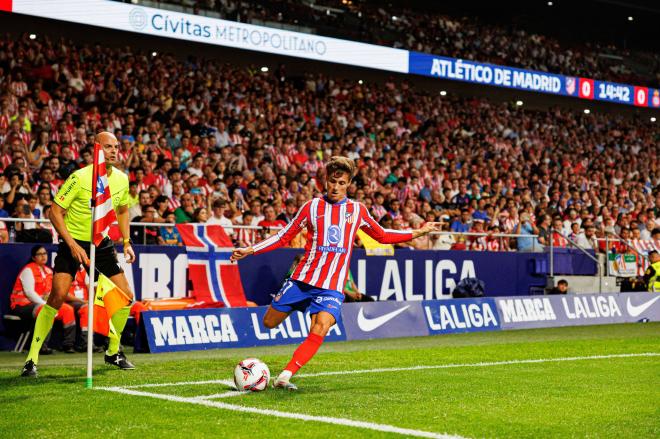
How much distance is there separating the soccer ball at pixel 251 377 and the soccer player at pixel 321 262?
183 millimetres

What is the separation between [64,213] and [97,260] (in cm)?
57

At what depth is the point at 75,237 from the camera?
8969 millimetres

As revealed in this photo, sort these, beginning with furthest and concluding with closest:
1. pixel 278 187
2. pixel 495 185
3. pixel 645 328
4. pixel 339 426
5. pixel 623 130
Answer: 1. pixel 623 130
2. pixel 495 185
3. pixel 278 187
4. pixel 645 328
5. pixel 339 426

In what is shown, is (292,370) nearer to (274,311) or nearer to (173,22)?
(274,311)

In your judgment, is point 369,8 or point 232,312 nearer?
point 232,312

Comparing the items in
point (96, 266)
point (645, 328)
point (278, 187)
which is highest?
point (278, 187)

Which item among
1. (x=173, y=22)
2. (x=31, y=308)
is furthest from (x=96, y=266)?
(x=173, y=22)

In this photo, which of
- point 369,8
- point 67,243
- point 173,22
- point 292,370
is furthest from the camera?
point 369,8

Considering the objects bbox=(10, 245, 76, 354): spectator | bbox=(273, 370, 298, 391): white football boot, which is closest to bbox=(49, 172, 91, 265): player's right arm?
bbox=(273, 370, 298, 391): white football boot

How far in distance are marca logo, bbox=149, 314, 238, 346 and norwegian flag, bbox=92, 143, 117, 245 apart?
123 inches

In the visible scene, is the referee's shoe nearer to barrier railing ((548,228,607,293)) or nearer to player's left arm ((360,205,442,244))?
player's left arm ((360,205,442,244))

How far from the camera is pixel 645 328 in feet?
54.6

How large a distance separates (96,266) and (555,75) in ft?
83.5

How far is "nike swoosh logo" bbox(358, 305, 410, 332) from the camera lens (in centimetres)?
1428
